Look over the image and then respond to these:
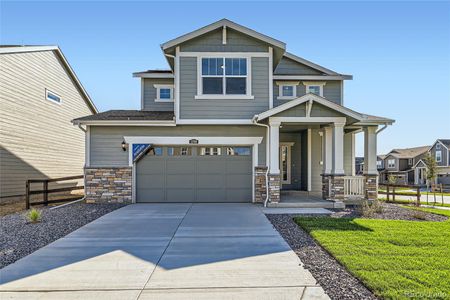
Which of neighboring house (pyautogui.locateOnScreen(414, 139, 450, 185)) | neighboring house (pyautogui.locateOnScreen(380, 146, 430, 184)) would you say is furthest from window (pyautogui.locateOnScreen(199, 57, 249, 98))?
neighboring house (pyautogui.locateOnScreen(380, 146, 430, 184))

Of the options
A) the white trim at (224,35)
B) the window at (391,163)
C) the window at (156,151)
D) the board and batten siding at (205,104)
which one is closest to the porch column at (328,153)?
the board and batten siding at (205,104)

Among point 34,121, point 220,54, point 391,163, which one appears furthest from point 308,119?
point 391,163

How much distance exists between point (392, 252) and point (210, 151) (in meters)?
7.78

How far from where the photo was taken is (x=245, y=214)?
915 centimetres

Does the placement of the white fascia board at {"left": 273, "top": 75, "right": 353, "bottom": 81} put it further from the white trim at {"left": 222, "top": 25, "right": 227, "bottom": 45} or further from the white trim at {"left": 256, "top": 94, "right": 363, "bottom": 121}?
the white trim at {"left": 256, "top": 94, "right": 363, "bottom": 121}

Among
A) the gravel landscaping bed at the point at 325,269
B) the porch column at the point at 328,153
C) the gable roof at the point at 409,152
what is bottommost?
the gravel landscaping bed at the point at 325,269

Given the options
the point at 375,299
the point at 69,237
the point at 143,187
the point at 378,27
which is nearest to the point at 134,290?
the point at 375,299

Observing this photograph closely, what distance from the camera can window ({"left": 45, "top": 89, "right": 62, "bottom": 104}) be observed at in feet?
49.3

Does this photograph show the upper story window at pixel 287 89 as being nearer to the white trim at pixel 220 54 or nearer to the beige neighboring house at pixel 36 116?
the white trim at pixel 220 54

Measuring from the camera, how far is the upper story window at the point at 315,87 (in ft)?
47.3

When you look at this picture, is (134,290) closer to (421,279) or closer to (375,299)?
(375,299)

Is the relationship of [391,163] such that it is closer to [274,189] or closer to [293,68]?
[293,68]

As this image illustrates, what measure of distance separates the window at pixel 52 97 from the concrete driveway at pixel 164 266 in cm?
1043

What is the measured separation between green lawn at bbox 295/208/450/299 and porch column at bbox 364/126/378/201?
3530 millimetres
